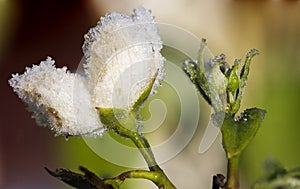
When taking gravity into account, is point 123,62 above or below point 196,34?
below

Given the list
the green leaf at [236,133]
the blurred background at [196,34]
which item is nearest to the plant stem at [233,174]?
the green leaf at [236,133]

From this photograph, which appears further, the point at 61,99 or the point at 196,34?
the point at 196,34

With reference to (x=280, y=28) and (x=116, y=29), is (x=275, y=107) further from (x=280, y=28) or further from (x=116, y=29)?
(x=116, y=29)

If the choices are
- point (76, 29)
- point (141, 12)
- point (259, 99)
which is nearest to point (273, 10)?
point (259, 99)

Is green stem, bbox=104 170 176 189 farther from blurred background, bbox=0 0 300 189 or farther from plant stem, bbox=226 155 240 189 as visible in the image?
blurred background, bbox=0 0 300 189

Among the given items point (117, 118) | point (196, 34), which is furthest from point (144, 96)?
point (196, 34)

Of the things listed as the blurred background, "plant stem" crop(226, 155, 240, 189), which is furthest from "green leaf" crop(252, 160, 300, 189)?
the blurred background

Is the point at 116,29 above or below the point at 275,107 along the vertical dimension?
below

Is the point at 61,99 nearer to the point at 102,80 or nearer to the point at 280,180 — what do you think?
the point at 102,80
